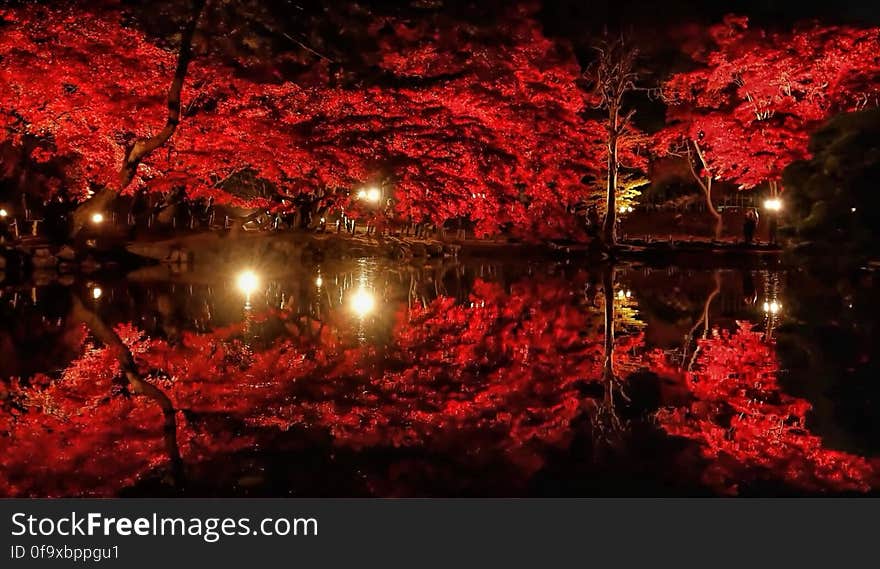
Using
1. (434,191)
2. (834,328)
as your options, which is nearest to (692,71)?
(434,191)

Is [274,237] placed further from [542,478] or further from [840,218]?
[542,478]

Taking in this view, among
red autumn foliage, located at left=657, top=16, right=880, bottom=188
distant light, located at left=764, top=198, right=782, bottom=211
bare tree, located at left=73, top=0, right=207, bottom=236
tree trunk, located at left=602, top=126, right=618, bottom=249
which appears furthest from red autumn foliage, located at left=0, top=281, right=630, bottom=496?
distant light, located at left=764, top=198, right=782, bottom=211

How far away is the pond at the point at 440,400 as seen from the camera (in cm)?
445

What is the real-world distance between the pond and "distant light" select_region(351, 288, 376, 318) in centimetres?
12

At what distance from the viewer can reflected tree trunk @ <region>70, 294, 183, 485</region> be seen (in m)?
4.80

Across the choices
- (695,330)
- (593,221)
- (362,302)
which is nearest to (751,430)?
(695,330)

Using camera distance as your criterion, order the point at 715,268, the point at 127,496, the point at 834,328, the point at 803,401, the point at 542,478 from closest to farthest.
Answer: the point at 127,496 → the point at 542,478 → the point at 803,401 → the point at 834,328 → the point at 715,268

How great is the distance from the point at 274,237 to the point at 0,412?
15.9 m

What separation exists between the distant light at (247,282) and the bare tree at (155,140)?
3726 millimetres

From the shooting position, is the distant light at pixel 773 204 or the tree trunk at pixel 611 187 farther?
the distant light at pixel 773 204

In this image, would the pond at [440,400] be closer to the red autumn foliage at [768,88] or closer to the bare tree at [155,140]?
the bare tree at [155,140]

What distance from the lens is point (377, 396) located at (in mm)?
6273

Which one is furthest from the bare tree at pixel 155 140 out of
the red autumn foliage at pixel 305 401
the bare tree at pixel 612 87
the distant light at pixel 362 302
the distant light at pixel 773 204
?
the distant light at pixel 773 204

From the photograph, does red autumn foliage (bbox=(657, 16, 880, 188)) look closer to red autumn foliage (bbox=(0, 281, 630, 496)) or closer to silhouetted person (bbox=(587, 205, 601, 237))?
silhouetted person (bbox=(587, 205, 601, 237))
